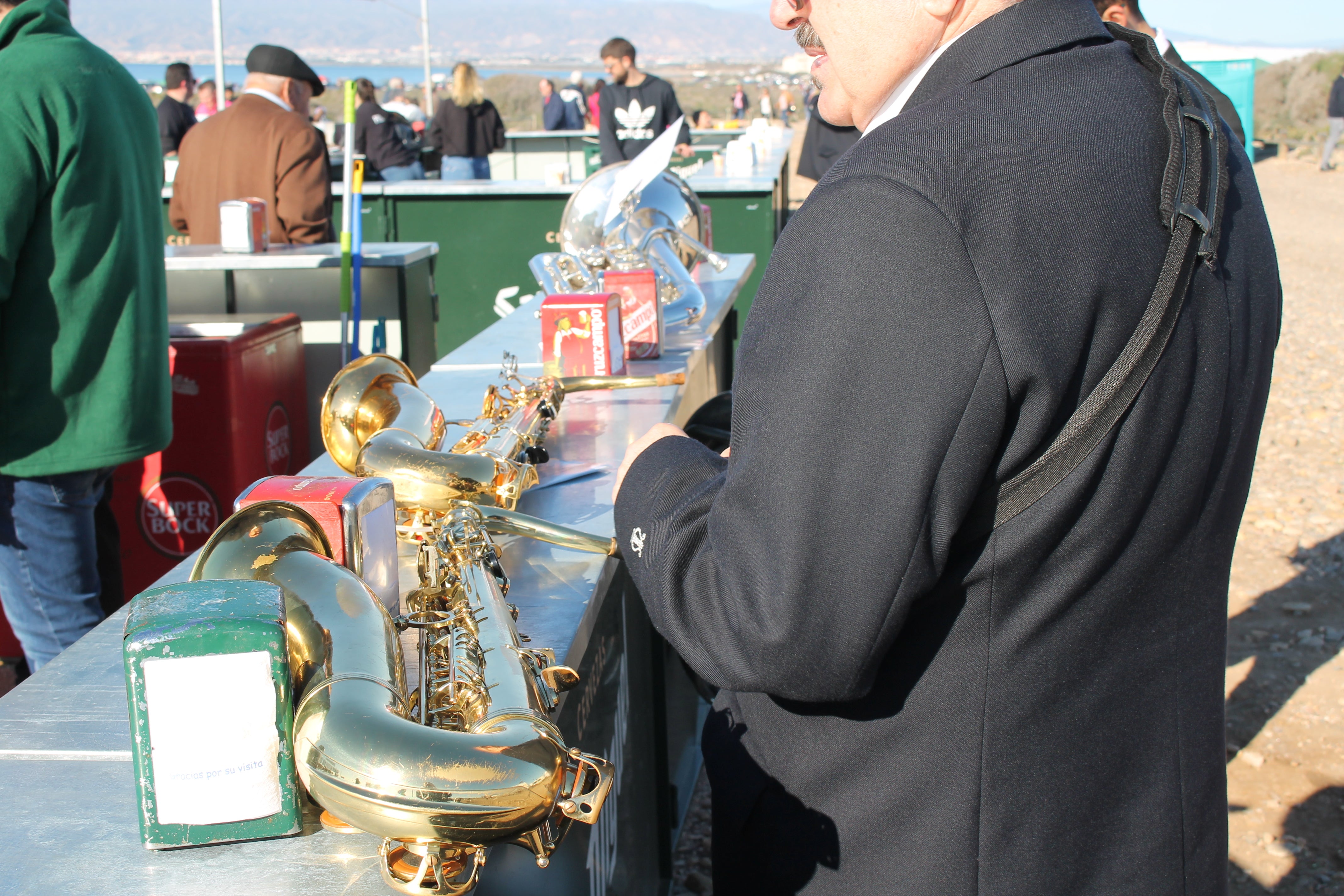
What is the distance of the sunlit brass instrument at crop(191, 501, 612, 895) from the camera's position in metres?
0.94

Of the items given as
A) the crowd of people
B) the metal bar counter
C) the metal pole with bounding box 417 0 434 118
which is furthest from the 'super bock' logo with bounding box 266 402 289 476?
the metal pole with bounding box 417 0 434 118

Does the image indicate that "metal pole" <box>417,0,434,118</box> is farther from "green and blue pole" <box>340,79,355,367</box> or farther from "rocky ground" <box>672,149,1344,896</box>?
"green and blue pole" <box>340,79,355,367</box>

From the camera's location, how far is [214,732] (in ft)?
3.26

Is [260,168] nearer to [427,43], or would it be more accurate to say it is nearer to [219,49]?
[219,49]

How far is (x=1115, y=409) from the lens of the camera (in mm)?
1006

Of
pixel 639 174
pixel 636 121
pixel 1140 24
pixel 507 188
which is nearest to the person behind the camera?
pixel 639 174

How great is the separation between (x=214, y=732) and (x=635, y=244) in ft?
9.85

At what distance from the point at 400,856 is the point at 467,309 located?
7.32 meters

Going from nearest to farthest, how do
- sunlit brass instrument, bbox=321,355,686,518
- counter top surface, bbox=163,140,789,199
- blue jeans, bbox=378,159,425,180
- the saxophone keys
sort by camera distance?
the saxophone keys → sunlit brass instrument, bbox=321,355,686,518 → counter top surface, bbox=163,140,789,199 → blue jeans, bbox=378,159,425,180

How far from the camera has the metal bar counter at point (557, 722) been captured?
105cm

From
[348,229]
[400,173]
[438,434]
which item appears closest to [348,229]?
[348,229]

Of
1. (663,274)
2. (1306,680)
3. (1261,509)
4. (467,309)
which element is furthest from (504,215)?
(1306,680)

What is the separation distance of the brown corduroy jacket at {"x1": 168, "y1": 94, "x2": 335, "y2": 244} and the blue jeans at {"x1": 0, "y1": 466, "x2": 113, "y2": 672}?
285 cm

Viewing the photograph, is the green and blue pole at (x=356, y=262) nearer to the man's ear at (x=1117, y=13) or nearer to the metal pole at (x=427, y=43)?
the man's ear at (x=1117, y=13)
